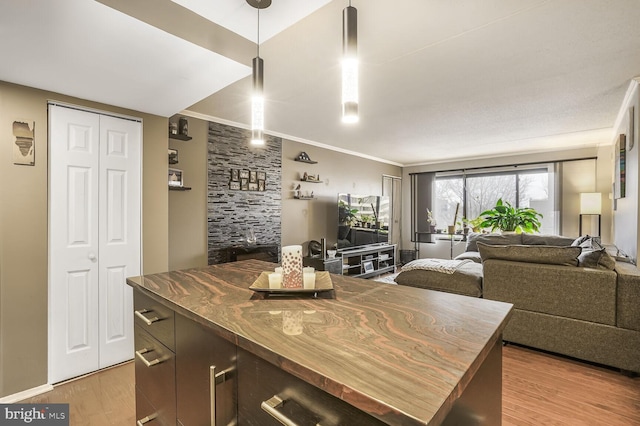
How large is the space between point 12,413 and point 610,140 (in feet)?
24.9

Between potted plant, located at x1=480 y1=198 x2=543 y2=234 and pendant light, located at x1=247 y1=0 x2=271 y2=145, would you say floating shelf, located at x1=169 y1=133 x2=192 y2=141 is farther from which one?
potted plant, located at x1=480 y1=198 x2=543 y2=234

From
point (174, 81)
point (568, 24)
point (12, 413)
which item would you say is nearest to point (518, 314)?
point (568, 24)

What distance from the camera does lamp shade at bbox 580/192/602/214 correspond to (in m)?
4.76

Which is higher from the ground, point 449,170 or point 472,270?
point 449,170

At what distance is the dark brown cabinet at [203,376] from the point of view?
36.4 inches

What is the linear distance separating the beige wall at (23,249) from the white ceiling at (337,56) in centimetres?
21

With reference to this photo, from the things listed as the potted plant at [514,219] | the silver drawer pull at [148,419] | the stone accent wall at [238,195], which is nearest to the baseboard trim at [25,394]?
the silver drawer pull at [148,419]

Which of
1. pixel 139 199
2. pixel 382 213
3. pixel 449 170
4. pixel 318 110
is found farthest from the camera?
pixel 449 170

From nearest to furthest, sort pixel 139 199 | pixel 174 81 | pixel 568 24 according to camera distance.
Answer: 1. pixel 568 24
2. pixel 174 81
3. pixel 139 199

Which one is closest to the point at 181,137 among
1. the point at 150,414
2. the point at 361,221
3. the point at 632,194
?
the point at 150,414

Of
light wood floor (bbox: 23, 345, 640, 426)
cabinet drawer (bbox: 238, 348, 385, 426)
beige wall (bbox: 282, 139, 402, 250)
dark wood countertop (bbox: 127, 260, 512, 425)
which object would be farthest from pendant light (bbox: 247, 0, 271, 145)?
beige wall (bbox: 282, 139, 402, 250)

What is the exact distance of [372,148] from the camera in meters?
5.53

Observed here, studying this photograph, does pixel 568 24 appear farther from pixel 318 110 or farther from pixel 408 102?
pixel 318 110

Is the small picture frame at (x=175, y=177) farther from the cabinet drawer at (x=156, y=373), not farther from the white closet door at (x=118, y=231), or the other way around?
the cabinet drawer at (x=156, y=373)
